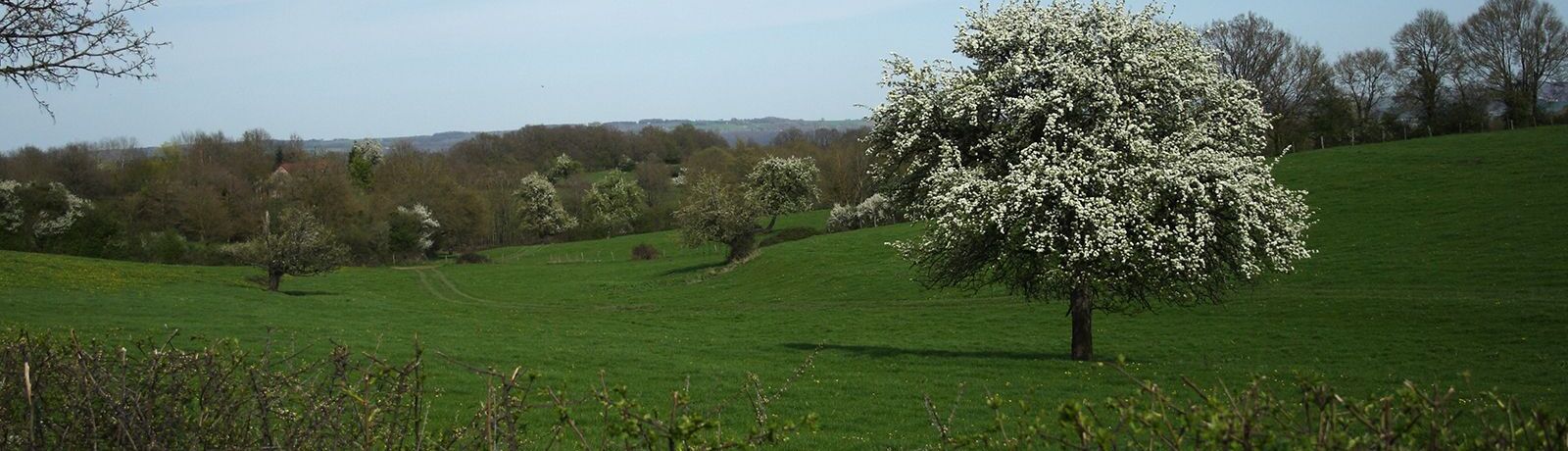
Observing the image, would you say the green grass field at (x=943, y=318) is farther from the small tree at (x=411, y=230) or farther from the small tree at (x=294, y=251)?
the small tree at (x=411, y=230)

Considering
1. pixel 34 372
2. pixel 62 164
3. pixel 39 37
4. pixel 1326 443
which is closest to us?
pixel 1326 443

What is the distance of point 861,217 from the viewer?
7881 cm

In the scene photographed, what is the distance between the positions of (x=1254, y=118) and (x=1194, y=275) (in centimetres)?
360

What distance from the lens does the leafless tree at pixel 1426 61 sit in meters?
79.7

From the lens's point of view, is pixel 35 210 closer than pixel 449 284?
No

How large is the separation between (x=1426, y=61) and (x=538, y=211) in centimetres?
8232

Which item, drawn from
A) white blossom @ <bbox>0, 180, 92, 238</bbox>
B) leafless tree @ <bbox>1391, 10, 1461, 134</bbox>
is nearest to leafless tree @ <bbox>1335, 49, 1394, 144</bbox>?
leafless tree @ <bbox>1391, 10, 1461, 134</bbox>

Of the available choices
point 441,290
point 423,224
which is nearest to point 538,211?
point 423,224

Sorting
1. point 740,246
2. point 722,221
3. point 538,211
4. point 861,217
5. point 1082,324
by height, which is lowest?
point 740,246

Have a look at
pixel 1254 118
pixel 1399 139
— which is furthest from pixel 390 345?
pixel 1399 139

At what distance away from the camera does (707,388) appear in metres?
19.9

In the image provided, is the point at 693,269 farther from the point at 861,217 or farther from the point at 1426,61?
the point at 1426,61

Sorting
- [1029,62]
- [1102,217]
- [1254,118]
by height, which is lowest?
[1102,217]

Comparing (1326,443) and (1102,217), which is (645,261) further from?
(1326,443)
